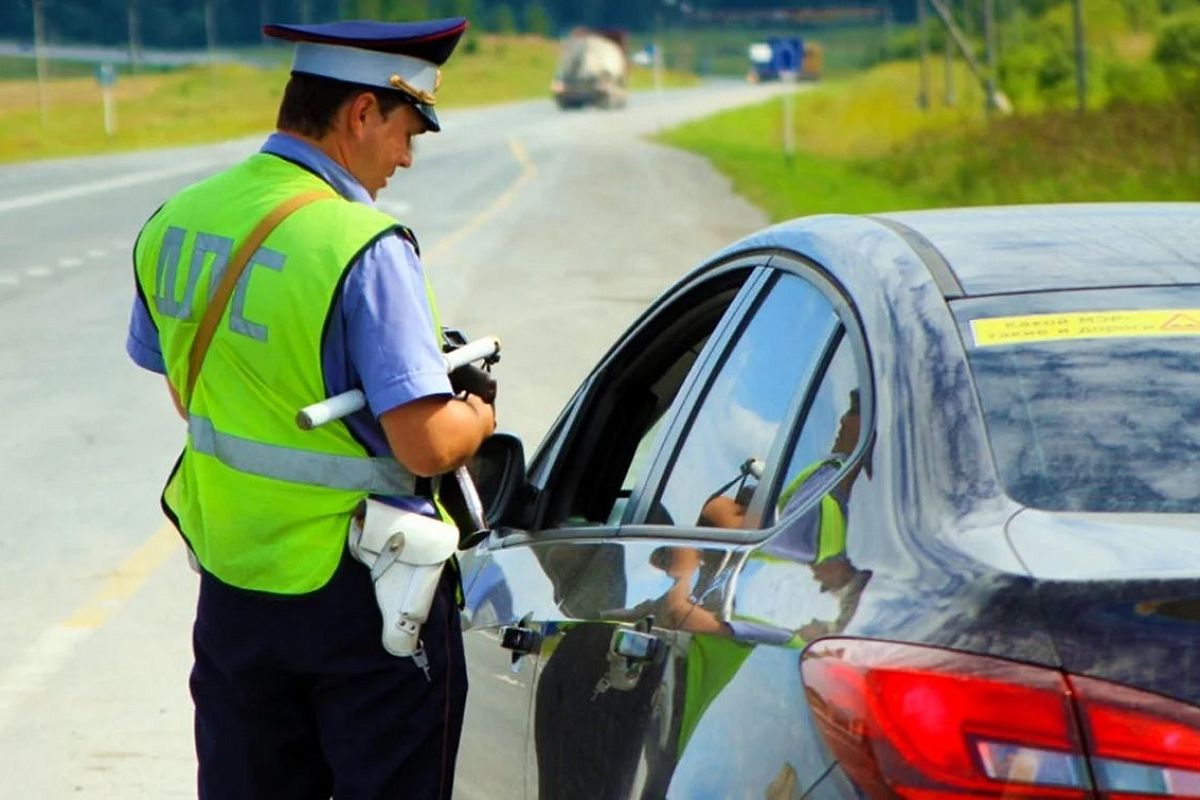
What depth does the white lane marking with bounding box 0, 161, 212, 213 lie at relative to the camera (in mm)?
33750

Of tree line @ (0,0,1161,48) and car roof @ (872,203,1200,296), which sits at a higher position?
car roof @ (872,203,1200,296)

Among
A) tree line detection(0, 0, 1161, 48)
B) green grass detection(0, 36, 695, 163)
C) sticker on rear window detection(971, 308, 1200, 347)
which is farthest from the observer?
tree line detection(0, 0, 1161, 48)

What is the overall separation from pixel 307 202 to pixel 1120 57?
7252cm

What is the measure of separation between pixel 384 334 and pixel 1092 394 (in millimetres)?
1126

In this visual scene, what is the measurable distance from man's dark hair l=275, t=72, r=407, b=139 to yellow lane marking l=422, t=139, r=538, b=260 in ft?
64.6

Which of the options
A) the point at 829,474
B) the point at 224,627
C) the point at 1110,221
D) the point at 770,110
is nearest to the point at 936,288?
the point at 829,474

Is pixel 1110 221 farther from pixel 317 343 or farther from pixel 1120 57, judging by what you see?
pixel 1120 57

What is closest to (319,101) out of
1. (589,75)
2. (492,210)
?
(492,210)

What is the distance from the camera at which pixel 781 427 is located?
3.26 metres

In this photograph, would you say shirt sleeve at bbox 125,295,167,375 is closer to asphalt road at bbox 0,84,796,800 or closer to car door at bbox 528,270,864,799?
car door at bbox 528,270,864,799

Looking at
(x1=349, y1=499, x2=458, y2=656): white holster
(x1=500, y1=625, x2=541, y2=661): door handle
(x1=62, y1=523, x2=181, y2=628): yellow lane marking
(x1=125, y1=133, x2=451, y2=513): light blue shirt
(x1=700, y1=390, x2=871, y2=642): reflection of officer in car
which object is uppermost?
(x1=125, y1=133, x2=451, y2=513): light blue shirt

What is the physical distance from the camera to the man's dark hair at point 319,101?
12.3 ft

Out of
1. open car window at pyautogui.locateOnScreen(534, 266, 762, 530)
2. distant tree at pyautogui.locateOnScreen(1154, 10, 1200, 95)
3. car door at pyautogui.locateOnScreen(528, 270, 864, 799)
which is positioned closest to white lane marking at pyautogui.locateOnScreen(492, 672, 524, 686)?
car door at pyautogui.locateOnScreen(528, 270, 864, 799)

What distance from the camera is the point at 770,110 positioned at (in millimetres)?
85750
